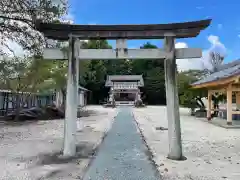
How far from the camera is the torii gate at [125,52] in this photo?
22.4 ft

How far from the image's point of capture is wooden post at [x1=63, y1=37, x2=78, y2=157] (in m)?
6.97

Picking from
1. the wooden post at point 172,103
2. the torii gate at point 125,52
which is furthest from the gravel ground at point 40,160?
the wooden post at point 172,103

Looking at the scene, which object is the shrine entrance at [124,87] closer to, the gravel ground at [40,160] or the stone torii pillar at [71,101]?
the gravel ground at [40,160]

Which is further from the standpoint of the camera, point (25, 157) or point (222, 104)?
point (222, 104)

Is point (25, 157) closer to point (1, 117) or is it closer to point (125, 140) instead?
point (125, 140)

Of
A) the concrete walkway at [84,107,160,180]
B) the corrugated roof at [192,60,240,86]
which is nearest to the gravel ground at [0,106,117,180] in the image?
the concrete walkway at [84,107,160,180]

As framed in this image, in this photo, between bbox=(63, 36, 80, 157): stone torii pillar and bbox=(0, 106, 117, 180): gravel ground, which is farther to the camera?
bbox=(63, 36, 80, 157): stone torii pillar

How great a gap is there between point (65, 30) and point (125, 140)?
425 centimetres

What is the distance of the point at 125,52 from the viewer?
7.01 metres

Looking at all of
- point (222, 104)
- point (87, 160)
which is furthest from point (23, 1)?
point (222, 104)

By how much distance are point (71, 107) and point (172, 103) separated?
2540 millimetres

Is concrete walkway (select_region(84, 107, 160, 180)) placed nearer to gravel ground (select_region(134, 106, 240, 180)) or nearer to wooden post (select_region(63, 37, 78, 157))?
gravel ground (select_region(134, 106, 240, 180))

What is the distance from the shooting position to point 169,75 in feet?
22.6

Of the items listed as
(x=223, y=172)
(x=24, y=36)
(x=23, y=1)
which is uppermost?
(x=23, y=1)
